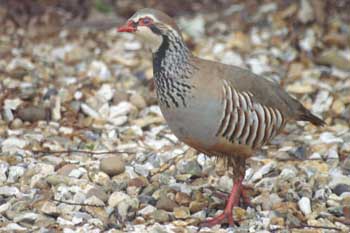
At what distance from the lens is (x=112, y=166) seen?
4.94m

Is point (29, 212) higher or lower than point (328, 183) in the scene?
lower

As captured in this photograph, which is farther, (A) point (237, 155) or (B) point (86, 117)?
(B) point (86, 117)

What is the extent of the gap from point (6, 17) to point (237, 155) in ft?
12.9

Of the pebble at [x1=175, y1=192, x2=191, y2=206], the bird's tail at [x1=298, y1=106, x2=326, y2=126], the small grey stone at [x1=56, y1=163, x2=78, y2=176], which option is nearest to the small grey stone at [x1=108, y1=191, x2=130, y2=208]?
the pebble at [x1=175, y1=192, x2=191, y2=206]

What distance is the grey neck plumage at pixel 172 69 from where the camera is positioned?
4250 millimetres

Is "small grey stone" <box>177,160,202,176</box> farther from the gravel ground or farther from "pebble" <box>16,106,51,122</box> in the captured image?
"pebble" <box>16,106,51,122</box>

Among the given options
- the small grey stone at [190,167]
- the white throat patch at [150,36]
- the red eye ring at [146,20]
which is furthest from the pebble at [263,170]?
the red eye ring at [146,20]

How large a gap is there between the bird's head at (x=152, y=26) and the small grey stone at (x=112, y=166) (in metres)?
0.93

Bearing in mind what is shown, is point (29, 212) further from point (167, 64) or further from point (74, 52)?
point (74, 52)

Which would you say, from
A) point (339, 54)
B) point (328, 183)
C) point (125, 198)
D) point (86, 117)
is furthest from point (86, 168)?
point (339, 54)

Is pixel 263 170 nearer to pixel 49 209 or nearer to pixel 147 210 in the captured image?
pixel 147 210

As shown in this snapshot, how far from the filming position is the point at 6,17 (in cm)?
774

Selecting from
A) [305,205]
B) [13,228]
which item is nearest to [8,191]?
[13,228]

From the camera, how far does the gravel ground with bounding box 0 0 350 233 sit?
448 cm
